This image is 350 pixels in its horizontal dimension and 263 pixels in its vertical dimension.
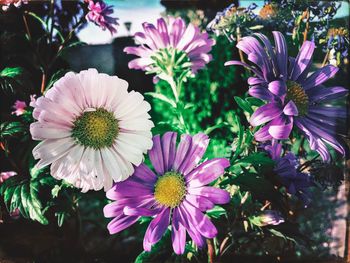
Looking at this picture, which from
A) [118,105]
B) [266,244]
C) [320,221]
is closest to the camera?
[118,105]

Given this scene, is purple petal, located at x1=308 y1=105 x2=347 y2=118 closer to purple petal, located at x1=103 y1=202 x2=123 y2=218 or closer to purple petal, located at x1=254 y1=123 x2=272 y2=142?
purple petal, located at x1=254 y1=123 x2=272 y2=142

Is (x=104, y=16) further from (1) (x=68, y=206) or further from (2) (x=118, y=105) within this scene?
(1) (x=68, y=206)

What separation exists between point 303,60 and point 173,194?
0.33 m

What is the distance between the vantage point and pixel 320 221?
1152 mm

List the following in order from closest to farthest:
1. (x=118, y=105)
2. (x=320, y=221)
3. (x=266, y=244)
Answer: (x=118, y=105) < (x=266, y=244) < (x=320, y=221)

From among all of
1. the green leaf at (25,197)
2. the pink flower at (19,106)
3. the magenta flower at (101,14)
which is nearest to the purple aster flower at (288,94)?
the magenta flower at (101,14)

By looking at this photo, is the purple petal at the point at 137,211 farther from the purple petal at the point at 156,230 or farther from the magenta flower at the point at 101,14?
the magenta flower at the point at 101,14

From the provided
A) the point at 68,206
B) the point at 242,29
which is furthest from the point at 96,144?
the point at 242,29

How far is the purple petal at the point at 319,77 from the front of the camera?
691 mm

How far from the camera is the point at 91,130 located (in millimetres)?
644

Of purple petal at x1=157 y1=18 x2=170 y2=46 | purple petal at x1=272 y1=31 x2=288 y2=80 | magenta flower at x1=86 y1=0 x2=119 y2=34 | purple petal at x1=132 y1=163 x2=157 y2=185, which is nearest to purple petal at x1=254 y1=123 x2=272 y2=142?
purple petal at x1=272 y1=31 x2=288 y2=80

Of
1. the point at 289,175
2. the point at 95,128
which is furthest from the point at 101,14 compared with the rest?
the point at 289,175

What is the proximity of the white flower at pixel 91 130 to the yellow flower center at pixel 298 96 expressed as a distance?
25cm

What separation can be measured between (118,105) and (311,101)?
0.34 metres
